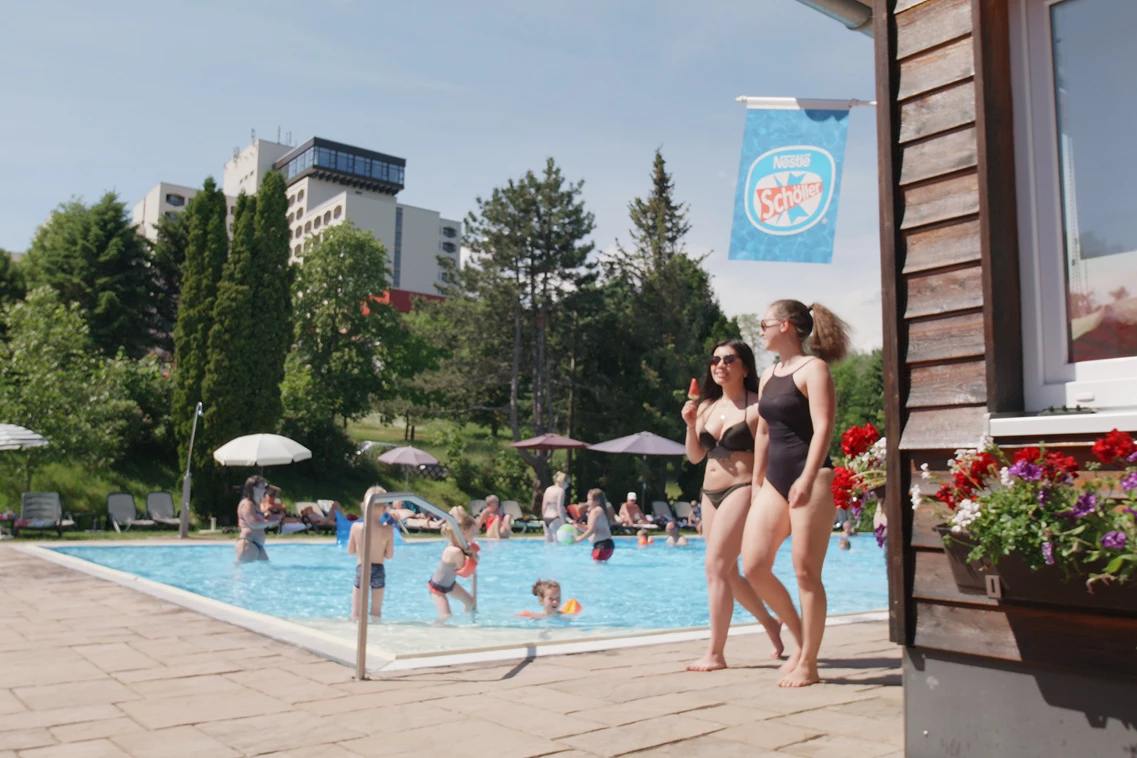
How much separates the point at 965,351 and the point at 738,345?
2.12m

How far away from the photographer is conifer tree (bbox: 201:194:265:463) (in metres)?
23.7

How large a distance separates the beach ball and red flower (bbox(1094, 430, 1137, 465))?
17.6 m

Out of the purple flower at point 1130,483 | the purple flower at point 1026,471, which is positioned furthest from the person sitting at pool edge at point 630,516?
the purple flower at point 1130,483

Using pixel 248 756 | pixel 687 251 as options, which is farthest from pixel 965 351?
pixel 687 251

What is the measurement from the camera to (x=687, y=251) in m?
37.7

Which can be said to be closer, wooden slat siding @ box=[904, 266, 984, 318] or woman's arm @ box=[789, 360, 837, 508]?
wooden slat siding @ box=[904, 266, 984, 318]

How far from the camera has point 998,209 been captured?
305 cm

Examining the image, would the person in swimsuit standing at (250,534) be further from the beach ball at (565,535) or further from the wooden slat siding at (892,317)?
the wooden slat siding at (892,317)

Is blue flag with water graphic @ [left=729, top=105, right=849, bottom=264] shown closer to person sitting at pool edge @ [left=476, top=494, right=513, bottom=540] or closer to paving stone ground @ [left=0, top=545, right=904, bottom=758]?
paving stone ground @ [left=0, top=545, right=904, bottom=758]

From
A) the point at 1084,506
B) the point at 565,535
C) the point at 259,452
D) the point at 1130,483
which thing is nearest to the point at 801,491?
the point at 1084,506

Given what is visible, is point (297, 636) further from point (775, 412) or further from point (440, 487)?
point (440, 487)

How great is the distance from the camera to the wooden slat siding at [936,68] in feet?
10.5

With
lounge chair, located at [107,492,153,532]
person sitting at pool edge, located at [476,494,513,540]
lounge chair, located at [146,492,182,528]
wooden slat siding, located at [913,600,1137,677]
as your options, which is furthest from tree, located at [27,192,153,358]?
wooden slat siding, located at [913,600,1137,677]

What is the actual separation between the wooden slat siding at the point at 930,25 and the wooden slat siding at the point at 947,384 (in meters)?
1.26
